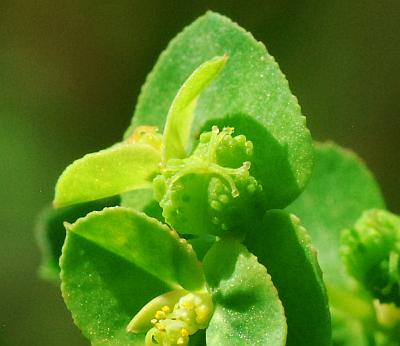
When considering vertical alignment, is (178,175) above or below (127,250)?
above

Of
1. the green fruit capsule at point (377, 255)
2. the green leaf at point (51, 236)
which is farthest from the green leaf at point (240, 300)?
the green leaf at point (51, 236)

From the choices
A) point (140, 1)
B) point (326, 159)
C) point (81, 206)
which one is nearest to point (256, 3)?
point (140, 1)

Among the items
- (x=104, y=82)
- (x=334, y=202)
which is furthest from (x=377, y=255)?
(x=104, y=82)

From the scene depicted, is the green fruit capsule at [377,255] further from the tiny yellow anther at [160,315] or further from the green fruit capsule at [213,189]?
the tiny yellow anther at [160,315]

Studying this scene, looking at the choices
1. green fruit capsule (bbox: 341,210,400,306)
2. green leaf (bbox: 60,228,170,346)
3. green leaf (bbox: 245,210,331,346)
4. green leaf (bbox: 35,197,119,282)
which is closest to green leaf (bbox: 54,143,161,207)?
green leaf (bbox: 60,228,170,346)

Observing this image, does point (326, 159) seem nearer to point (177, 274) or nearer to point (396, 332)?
point (396, 332)

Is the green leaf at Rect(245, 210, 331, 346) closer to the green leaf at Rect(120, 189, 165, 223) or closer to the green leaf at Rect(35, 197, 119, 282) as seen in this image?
the green leaf at Rect(120, 189, 165, 223)
